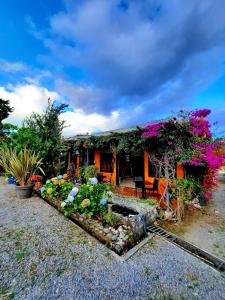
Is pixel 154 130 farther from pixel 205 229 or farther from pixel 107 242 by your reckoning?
pixel 107 242

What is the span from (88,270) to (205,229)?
10.9 feet

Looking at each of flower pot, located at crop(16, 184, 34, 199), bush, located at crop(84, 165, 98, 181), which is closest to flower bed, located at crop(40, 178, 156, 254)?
flower pot, located at crop(16, 184, 34, 199)

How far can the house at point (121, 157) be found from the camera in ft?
19.3

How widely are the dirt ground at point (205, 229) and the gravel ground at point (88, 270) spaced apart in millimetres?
801

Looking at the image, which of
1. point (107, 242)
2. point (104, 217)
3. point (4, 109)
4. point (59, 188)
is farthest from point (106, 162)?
point (4, 109)

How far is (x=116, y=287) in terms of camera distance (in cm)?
196

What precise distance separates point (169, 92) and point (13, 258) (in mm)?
12168

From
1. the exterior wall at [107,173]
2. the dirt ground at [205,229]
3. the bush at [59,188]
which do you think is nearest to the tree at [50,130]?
the bush at [59,188]

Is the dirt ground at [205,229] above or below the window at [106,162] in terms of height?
below

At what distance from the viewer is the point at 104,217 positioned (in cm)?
346

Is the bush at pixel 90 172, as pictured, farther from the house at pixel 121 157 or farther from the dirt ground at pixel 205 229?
the dirt ground at pixel 205 229

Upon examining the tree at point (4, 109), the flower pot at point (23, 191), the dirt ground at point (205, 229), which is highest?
the tree at point (4, 109)

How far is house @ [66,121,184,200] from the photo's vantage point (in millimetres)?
5879

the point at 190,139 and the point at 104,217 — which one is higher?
the point at 190,139
